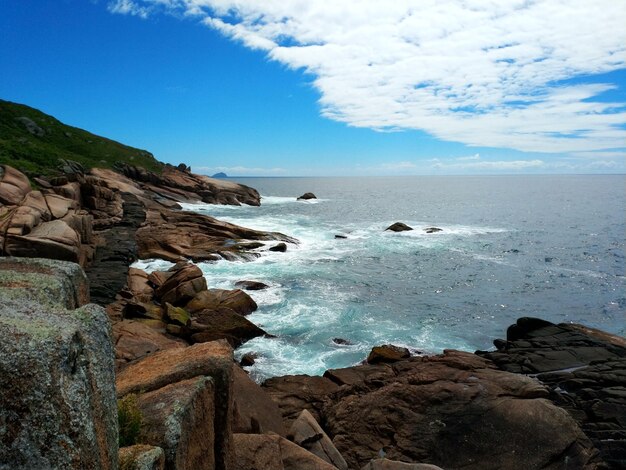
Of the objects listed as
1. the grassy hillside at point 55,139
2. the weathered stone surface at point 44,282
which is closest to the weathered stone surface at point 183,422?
the weathered stone surface at point 44,282

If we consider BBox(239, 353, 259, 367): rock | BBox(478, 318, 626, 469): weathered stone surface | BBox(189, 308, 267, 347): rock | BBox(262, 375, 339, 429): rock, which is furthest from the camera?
BBox(189, 308, 267, 347): rock

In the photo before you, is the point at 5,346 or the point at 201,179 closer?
the point at 5,346

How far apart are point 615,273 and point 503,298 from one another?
1829cm

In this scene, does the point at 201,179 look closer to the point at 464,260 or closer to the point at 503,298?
the point at 464,260

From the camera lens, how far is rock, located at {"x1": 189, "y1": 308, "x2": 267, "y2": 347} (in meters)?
22.8

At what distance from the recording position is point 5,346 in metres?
4.23

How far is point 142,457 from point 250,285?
2783cm

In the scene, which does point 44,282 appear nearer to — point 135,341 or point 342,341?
point 135,341

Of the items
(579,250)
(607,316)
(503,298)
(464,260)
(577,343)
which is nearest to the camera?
(577,343)

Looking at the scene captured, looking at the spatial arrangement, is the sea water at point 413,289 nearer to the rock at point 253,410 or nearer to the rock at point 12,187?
the rock at point 253,410

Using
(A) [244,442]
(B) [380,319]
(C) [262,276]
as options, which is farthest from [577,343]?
(C) [262,276]

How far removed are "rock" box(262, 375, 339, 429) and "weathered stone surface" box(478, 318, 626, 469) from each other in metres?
9.19

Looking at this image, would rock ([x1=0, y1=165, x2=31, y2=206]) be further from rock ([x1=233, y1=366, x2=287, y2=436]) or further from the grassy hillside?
the grassy hillside

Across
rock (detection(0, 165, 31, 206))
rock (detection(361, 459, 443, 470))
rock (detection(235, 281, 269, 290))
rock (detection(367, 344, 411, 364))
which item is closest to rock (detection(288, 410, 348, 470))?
rock (detection(361, 459, 443, 470))
